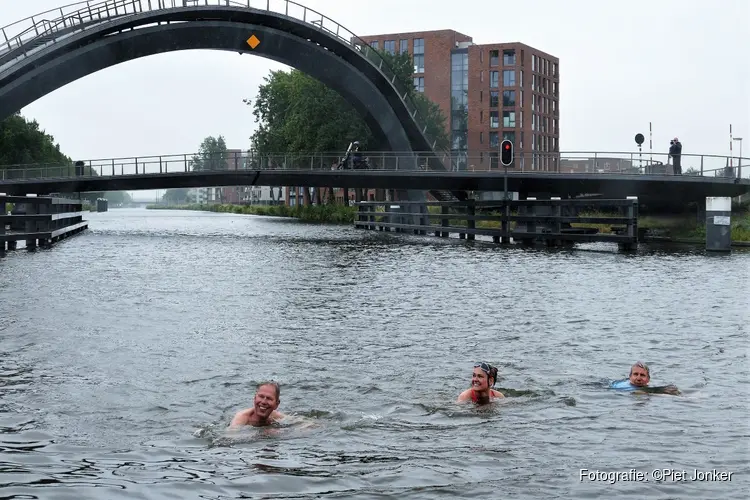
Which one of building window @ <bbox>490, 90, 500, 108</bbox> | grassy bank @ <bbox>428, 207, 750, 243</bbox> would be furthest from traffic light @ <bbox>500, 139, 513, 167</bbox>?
building window @ <bbox>490, 90, 500, 108</bbox>

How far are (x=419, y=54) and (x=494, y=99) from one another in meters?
12.3

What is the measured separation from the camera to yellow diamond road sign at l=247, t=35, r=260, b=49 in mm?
60094

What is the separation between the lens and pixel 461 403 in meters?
10.3

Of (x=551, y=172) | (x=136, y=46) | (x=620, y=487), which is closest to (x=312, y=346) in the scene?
(x=620, y=487)

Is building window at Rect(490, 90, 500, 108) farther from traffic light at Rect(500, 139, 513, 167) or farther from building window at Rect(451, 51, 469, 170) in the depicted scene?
traffic light at Rect(500, 139, 513, 167)

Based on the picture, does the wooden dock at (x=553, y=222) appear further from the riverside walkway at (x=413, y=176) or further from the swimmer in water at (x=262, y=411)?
the swimmer in water at (x=262, y=411)

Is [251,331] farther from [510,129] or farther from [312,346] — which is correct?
[510,129]

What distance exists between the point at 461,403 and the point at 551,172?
36.1 meters

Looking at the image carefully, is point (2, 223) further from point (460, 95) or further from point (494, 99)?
point (460, 95)

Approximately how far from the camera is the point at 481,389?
10.1 metres

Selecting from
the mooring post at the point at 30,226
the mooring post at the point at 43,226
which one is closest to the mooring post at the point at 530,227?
the mooring post at the point at 43,226

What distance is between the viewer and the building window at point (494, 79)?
125 metres

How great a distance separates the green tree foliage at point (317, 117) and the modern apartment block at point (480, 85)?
23.0 meters

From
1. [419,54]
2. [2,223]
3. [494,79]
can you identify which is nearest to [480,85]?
[494,79]
